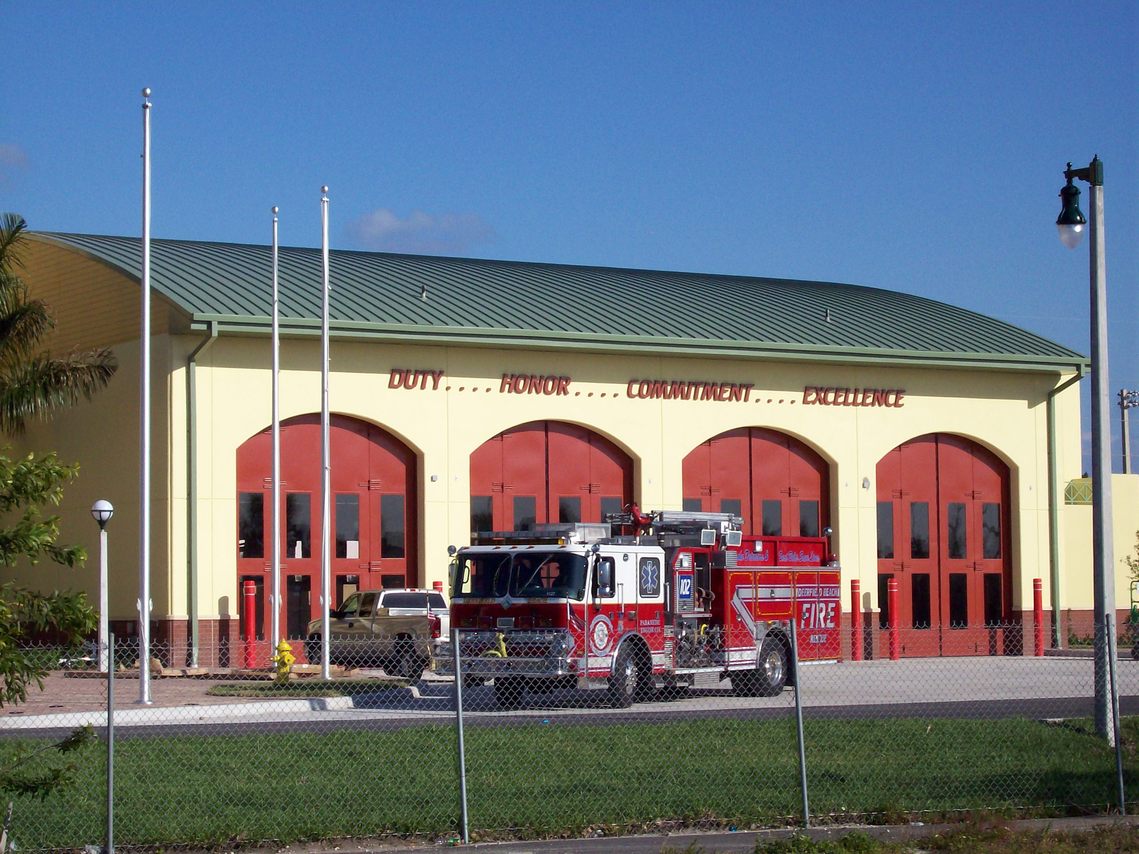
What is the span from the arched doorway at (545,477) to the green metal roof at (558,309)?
2.28m

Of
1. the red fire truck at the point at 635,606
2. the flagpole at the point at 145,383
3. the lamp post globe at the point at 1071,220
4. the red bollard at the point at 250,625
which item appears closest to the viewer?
the lamp post globe at the point at 1071,220

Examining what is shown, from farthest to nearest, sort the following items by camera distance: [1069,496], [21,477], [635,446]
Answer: [1069,496]
[635,446]
[21,477]

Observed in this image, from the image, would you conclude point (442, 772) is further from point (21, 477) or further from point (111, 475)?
point (111, 475)

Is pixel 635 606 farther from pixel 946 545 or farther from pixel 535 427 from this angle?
pixel 946 545

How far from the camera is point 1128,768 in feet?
54.5

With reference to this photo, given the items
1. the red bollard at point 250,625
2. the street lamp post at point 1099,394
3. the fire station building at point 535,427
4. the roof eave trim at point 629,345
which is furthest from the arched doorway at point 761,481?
the street lamp post at point 1099,394

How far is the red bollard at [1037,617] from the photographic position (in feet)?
142

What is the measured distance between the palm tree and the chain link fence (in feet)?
31.3

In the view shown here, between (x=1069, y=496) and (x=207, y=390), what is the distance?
972 inches

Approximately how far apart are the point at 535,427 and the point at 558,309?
3214mm

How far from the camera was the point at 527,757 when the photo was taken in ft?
56.3

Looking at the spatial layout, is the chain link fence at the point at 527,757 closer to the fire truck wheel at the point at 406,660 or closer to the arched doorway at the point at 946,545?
the fire truck wheel at the point at 406,660

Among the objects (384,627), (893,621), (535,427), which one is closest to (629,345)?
(535,427)

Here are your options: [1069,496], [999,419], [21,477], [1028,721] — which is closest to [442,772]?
[21,477]
